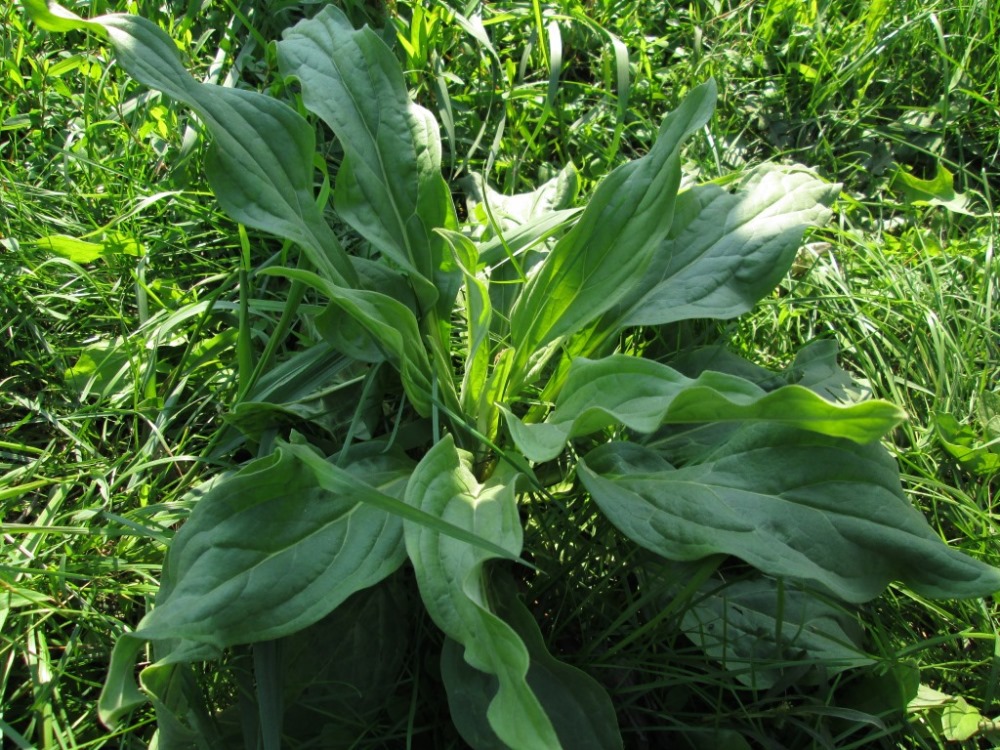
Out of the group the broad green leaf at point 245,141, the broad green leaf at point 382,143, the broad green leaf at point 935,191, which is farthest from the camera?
the broad green leaf at point 935,191

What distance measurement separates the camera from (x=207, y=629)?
1107mm

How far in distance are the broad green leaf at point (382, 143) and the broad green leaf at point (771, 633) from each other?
73 centimetres

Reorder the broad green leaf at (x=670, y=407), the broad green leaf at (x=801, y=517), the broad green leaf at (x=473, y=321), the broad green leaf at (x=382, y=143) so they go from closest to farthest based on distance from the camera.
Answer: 1. the broad green leaf at (x=670, y=407)
2. the broad green leaf at (x=801, y=517)
3. the broad green leaf at (x=473, y=321)
4. the broad green leaf at (x=382, y=143)

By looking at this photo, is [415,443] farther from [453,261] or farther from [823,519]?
[823,519]

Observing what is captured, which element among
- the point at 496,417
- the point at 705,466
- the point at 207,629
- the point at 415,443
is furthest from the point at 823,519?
the point at 207,629

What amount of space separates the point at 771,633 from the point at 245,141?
47.2 inches

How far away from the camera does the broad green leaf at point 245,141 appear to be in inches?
51.5

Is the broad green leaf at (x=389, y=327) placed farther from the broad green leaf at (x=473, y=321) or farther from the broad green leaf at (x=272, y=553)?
the broad green leaf at (x=272, y=553)

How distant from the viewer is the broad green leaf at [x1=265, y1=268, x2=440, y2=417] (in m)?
1.27

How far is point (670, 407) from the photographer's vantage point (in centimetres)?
112

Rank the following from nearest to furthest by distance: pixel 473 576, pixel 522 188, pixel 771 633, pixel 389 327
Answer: pixel 473 576 < pixel 389 327 < pixel 771 633 < pixel 522 188

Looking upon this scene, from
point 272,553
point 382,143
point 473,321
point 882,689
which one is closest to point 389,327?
point 473,321

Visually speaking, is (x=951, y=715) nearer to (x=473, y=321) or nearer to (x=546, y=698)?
(x=546, y=698)

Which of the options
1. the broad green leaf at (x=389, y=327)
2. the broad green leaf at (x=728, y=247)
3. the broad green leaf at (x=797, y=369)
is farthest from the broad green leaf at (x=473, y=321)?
the broad green leaf at (x=797, y=369)
